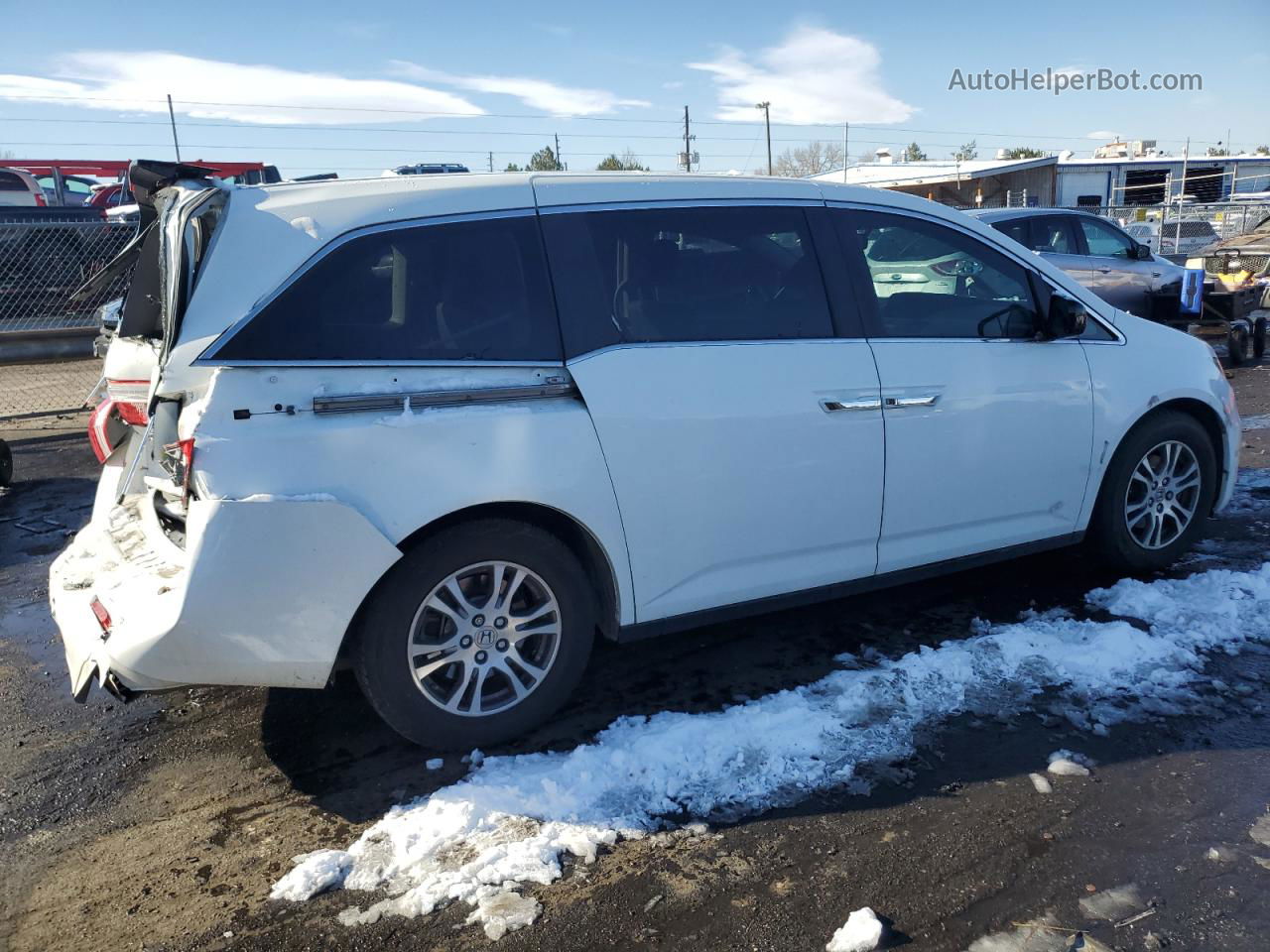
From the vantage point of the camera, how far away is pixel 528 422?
132 inches

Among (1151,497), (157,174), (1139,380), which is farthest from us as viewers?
(1151,497)

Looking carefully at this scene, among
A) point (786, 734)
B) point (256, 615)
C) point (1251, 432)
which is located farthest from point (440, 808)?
point (1251, 432)

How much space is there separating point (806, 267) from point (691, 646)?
171cm

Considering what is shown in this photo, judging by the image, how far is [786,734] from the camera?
3518 mm

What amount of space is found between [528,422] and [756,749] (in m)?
1.38

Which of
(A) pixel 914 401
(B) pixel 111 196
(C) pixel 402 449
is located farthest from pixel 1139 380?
(B) pixel 111 196

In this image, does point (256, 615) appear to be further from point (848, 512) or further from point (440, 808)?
point (848, 512)

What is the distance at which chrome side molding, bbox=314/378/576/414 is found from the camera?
10.3ft

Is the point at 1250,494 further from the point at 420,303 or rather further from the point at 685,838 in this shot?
the point at 420,303

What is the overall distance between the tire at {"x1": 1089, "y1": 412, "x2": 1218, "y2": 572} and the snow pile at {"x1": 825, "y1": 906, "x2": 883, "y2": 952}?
2885mm

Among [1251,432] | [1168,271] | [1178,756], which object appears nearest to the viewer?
[1178,756]

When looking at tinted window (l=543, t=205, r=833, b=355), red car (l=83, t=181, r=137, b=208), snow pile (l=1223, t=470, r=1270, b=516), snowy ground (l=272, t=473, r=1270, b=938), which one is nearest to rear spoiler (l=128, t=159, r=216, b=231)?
tinted window (l=543, t=205, r=833, b=355)

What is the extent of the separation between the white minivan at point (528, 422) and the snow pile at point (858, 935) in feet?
4.52

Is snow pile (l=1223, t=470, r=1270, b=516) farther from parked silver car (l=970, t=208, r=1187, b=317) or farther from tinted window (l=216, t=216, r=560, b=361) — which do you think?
parked silver car (l=970, t=208, r=1187, b=317)
